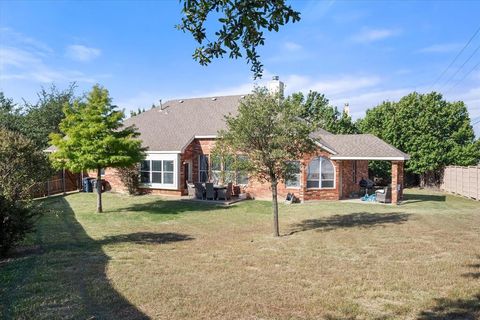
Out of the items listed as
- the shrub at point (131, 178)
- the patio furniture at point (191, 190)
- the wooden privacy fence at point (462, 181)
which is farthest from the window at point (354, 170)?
the shrub at point (131, 178)

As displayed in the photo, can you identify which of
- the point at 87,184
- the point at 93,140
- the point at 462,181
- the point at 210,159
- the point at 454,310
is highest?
the point at 93,140

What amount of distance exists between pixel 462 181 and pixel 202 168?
712 inches

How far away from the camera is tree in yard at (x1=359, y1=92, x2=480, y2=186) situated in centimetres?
3048

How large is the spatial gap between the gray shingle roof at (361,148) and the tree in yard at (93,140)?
34.3 ft

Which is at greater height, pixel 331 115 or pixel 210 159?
pixel 331 115

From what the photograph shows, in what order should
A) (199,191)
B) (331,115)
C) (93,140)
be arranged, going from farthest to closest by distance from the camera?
1. (331,115)
2. (199,191)
3. (93,140)

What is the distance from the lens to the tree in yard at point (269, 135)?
12062 mm

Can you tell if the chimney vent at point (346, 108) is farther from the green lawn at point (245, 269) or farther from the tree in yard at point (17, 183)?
the tree in yard at point (17, 183)

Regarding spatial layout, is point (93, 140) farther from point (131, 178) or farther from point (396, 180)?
point (396, 180)

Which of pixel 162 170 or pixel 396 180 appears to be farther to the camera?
pixel 162 170

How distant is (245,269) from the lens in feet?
28.1

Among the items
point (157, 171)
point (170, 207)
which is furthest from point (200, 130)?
point (170, 207)

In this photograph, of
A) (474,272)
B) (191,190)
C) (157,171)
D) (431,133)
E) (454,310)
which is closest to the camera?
(454,310)

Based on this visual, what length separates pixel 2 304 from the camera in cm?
624
